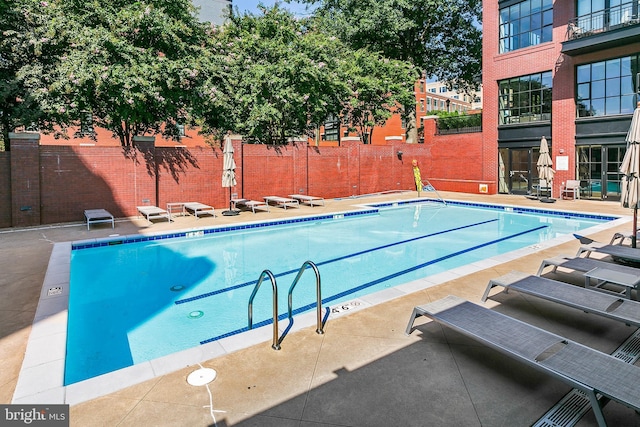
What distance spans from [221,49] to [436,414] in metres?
17.2

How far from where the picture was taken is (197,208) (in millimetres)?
13414

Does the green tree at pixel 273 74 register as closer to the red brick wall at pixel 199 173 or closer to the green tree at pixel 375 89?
the red brick wall at pixel 199 173

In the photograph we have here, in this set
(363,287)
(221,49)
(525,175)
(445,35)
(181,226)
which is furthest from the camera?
(445,35)

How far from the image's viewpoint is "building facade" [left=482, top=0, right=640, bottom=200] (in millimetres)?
15523

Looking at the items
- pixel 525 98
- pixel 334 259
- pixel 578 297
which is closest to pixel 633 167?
pixel 578 297

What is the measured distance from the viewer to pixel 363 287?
7.37 meters

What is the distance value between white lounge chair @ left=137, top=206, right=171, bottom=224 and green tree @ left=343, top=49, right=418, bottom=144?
11.8 meters

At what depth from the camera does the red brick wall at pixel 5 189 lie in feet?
38.5

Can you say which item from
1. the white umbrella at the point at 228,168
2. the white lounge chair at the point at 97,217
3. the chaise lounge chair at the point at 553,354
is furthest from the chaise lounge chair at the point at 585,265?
the white lounge chair at the point at 97,217

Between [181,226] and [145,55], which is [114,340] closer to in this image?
[181,226]

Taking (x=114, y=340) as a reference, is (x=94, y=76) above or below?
above

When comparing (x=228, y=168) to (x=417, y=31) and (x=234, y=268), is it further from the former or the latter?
(x=417, y=31)

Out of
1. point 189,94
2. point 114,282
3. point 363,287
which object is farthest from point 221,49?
point 363,287

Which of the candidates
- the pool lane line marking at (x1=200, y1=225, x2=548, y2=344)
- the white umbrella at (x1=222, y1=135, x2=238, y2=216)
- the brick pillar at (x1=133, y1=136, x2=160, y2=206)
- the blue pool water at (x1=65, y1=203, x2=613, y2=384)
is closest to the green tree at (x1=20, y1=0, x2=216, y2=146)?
the brick pillar at (x1=133, y1=136, x2=160, y2=206)
